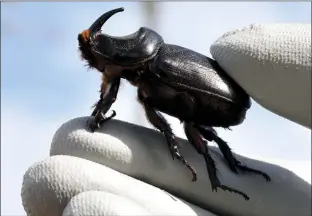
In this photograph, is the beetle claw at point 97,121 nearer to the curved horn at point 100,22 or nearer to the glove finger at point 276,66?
the curved horn at point 100,22

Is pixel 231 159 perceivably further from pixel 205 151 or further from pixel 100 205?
pixel 100 205

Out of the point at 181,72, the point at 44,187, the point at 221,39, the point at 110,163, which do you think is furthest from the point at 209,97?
the point at 44,187

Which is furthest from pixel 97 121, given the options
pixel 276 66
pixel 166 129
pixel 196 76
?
pixel 276 66

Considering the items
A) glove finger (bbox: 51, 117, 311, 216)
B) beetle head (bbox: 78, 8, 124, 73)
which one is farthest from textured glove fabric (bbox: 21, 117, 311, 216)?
beetle head (bbox: 78, 8, 124, 73)

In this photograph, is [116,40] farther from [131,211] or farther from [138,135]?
[131,211]

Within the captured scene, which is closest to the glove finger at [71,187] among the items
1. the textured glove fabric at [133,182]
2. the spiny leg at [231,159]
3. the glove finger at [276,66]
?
the textured glove fabric at [133,182]
